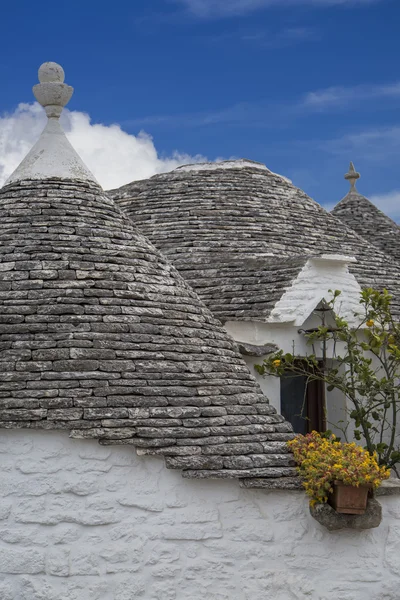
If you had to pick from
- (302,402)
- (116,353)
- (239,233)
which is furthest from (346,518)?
(239,233)

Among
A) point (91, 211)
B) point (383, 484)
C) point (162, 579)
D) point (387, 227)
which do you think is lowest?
point (162, 579)

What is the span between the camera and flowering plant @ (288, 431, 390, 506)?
696cm

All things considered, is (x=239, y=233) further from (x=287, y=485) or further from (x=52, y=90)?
(x=287, y=485)

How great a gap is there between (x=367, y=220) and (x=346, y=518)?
9976mm

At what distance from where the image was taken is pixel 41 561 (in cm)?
681

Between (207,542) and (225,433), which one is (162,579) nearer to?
(207,542)

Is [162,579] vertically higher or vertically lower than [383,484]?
lower

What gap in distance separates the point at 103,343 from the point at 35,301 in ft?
2.36

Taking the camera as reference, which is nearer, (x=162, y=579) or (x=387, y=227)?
(x=162, y=579)

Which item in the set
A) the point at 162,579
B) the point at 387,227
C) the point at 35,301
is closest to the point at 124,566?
the point at 162,579

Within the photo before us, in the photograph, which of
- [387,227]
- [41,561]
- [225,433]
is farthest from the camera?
[387,227]

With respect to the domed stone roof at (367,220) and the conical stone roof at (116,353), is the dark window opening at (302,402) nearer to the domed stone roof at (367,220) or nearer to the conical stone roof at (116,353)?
the conical stone roof at (116,353)

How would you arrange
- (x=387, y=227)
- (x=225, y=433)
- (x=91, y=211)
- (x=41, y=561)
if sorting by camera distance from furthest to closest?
(x=387, y=227), (x=91, y=211), (x=225, y=433), (x=41, y=561)

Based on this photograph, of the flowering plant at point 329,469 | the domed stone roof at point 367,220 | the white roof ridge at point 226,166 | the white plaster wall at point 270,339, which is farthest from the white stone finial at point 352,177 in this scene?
the flowering plant at point 329,469
